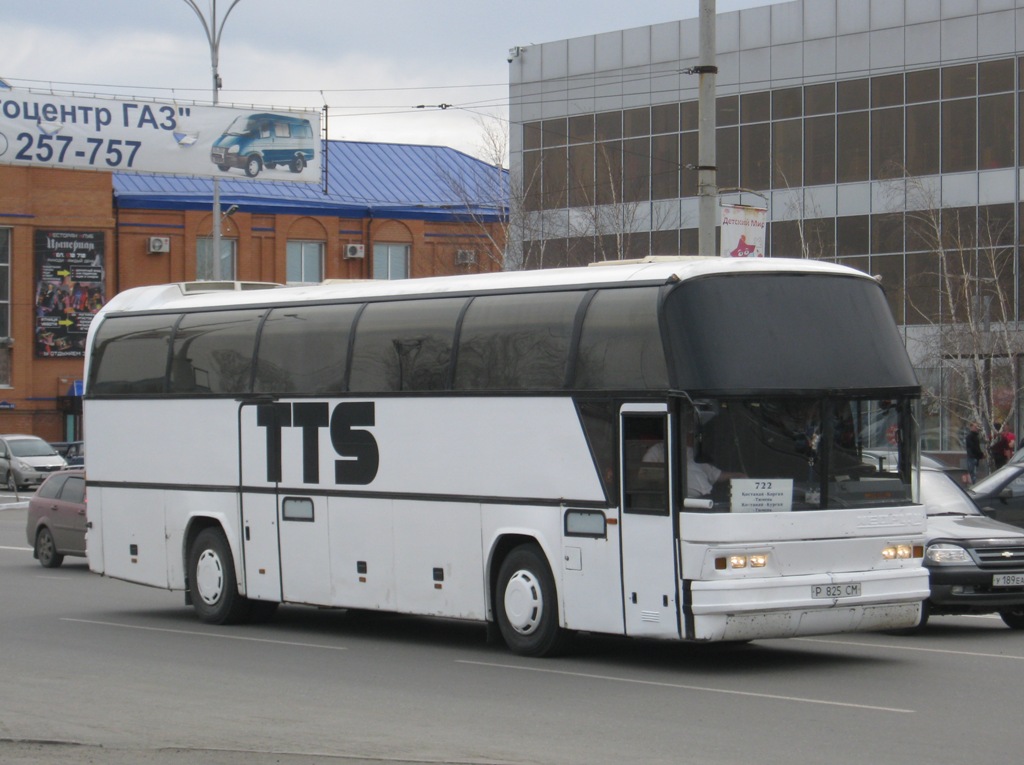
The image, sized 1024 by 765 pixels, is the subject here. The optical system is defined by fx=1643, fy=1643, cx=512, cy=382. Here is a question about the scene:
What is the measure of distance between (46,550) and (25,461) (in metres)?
24.7

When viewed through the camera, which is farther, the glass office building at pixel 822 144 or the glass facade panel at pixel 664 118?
the glass facade panel at pixel 664 118

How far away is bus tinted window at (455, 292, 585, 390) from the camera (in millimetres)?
13219

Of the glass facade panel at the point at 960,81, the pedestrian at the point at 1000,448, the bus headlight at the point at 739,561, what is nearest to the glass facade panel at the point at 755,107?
the glass facade panel at the point at 960,81

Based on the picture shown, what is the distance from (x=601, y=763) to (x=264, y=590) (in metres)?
8.13

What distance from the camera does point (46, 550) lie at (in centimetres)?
2514

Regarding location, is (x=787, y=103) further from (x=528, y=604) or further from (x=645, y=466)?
(x=645, y=466)

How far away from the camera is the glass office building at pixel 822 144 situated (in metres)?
43.2

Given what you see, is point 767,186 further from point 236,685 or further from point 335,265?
point 236,685

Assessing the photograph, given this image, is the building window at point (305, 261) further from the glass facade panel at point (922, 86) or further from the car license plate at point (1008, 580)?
the car license plate at point (1008, 580)

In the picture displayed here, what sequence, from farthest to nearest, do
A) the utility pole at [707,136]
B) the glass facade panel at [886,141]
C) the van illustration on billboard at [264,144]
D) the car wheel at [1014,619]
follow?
the glass facade panel at [886,141]
the van illustration on billboard at [264,144]
the utility pole at [707,136]
the car wheel at [1014,619]

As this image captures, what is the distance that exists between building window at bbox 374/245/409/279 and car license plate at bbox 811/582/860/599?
5501 cm

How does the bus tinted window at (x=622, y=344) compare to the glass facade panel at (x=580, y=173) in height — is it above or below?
below

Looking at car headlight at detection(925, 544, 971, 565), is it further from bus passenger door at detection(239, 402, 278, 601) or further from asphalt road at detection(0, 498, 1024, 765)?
bus passenger door at detection(239, 402, 278, 601)

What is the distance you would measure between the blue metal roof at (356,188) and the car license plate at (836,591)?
44500 millimetres
